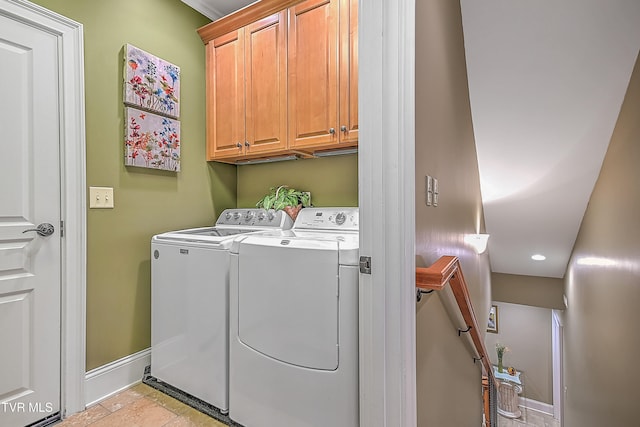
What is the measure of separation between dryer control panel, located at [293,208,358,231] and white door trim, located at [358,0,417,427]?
930mm

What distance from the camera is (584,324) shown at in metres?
3.58

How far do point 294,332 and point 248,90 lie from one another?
1.75 m

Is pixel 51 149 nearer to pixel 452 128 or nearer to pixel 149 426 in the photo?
pixel 149 426

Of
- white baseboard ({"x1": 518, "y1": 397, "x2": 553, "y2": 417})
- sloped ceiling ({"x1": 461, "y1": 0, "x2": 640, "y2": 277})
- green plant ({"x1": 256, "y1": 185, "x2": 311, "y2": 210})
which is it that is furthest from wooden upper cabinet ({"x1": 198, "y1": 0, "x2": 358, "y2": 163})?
white baseboard ({"x1": 518, "y1": 397, "x2": 553, "y2": 417})

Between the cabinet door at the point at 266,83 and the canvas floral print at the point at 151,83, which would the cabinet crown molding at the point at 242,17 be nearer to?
the cabinet door at the point at 266,83

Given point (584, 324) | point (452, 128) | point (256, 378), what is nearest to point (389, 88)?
point (452, 128)

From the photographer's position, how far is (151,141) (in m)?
2.07

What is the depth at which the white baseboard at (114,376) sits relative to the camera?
5.79ft

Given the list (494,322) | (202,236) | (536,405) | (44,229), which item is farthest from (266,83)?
(536,405)

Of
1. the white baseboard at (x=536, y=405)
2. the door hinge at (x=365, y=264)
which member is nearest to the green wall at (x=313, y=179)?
the door hinge at (x=365, y=264)

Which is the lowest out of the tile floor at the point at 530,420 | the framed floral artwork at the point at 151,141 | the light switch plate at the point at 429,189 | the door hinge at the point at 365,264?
the tile floor at the point at 530,420

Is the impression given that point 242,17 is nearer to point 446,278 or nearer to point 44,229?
point 44,229

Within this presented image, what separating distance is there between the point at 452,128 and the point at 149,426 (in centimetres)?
229

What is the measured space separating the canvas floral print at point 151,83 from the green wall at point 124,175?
2.3 inches
